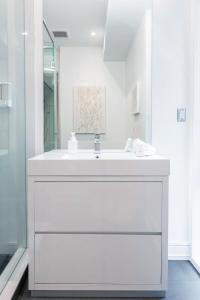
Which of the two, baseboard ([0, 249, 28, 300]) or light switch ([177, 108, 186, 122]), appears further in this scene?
light switch ([177, 108, 186, 122])

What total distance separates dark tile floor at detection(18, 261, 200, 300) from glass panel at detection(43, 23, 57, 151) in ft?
3.47

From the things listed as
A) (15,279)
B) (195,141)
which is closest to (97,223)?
(15,279)

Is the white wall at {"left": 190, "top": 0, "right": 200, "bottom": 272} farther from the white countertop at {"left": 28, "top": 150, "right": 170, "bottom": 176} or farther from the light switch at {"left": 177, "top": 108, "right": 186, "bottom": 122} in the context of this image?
the white countertop at {"left": 28, "top": 150, "right": 170, "bottom": 176}

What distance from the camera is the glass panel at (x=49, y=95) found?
2.29 m

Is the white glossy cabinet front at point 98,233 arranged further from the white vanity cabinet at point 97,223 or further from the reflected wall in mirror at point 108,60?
the reflected wall in mirror at point 108,60

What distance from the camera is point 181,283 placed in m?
1.93

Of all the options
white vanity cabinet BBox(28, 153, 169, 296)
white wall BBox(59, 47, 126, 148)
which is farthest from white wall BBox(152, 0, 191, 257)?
white vanity cabinet BBox(28, 153, 169, 296)

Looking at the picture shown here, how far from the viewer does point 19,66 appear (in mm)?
2037

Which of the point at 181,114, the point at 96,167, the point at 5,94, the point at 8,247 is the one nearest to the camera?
the point at 96,167

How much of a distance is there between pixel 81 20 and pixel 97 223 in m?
1.52

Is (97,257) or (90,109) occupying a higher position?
(90,109)

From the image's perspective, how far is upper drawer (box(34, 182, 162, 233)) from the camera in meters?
1.67

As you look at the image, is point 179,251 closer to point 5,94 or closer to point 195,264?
point 195,264

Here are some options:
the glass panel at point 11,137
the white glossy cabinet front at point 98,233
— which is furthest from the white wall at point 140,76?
the glass panel at point 11,137
